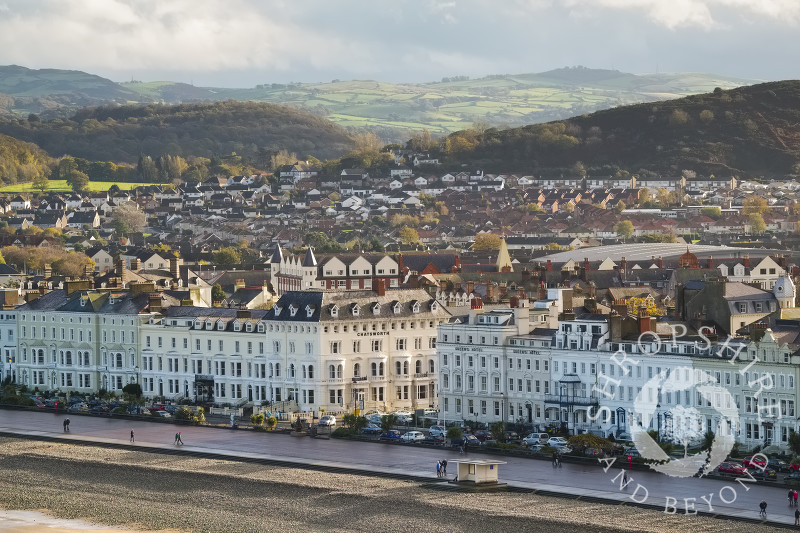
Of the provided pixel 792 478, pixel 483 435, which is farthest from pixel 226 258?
pixel 792 478

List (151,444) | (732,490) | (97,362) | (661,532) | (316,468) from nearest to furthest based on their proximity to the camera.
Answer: (661,532), (732,490), (316,468), (151,444), (97,362)

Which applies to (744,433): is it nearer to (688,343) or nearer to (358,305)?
(688,343)

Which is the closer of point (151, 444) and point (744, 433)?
point (744, 433)

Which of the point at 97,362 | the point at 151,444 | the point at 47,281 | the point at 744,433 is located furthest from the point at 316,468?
the point at 47,281

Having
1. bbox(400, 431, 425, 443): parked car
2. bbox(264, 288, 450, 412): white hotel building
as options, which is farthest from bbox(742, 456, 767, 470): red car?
bbox(264, 288, 450, 412): white hotel building

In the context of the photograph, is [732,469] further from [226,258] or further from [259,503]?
[226,258]
